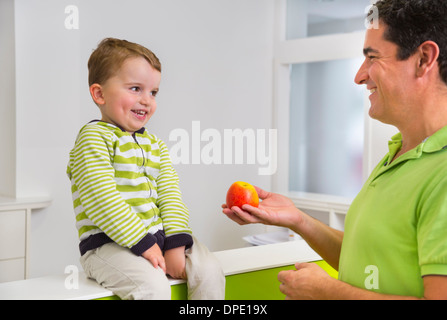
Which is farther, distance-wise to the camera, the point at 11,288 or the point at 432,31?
the point at 11,288

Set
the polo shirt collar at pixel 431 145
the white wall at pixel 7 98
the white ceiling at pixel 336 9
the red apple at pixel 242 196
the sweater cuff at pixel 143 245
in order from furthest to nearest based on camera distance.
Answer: the white ceiling at pixel 336 9
the white wall at pixel 7 98
the red apple at pixel 242 196
the sweater cuff at pixel 143 245
the polo shirt collar at pixel 431 145

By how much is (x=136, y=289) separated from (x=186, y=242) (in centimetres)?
19

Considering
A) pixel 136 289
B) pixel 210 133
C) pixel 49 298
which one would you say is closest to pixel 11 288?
pixel 49 298

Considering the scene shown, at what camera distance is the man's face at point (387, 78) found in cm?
97

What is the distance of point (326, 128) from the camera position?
3242 millimetres

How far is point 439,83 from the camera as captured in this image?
3.12 feet

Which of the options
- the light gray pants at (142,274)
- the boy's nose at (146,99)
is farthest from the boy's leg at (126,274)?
the boy's nose at (146,99)

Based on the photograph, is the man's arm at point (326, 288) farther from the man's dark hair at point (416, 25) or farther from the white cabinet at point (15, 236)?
the white cabinet at point (15, 236)

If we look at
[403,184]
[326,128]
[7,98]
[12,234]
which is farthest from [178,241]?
[326,128]

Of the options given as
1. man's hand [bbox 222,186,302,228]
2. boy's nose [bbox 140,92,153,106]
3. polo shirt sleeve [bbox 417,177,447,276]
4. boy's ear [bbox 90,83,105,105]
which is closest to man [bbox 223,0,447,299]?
polo shirt sleeve [bbox 417,177,447,276]

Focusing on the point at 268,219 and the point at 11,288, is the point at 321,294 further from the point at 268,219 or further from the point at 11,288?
the point at 11,288

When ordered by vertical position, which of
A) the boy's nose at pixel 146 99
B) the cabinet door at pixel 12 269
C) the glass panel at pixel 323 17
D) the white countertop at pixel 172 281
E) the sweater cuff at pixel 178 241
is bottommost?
the cabinet door at pixel 12 269

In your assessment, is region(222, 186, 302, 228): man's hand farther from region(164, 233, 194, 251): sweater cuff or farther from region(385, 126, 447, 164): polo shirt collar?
region(385, 126, 447, 164): polo shirt collar

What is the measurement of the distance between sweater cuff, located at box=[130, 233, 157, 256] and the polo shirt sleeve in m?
0.56
